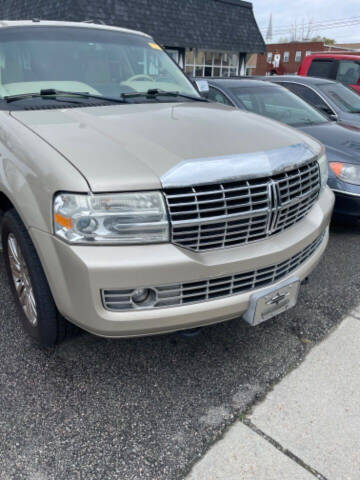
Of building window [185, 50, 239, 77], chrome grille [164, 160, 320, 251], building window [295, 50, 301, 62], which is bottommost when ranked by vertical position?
building window [295, 50, 301, 62]

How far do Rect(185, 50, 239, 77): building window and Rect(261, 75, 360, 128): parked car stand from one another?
1358 centimetres

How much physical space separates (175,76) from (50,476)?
3206mm

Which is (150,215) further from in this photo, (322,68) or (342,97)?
(322,68)

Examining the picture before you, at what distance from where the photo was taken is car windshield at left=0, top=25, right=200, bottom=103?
2836mm

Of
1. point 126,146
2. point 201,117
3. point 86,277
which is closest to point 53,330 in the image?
point 86,277

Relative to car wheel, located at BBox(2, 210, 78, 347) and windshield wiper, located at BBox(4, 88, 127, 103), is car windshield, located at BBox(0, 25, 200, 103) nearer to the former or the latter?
windshield wiper, located at BBox(4, 88, 127, 103)

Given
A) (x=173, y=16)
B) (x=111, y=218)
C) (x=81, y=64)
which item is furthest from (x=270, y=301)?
(x=173, y=16)

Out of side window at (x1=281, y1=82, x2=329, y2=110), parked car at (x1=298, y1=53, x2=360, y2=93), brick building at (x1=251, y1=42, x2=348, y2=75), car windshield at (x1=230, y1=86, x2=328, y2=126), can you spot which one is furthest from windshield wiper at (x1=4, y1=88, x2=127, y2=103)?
brick building at (x1=251, y1=42, x2=348, y2=75)

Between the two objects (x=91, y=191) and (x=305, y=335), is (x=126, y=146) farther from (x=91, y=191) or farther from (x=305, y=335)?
(x=305, y=335)

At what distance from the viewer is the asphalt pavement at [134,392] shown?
5.94 feet

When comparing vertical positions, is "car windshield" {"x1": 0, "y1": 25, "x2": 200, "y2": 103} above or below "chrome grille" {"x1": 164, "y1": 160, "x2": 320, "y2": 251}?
above

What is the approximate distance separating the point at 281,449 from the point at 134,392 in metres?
0.81

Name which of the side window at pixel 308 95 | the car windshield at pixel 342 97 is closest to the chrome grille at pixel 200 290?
the side window at pixel 308 95

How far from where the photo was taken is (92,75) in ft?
10.0
